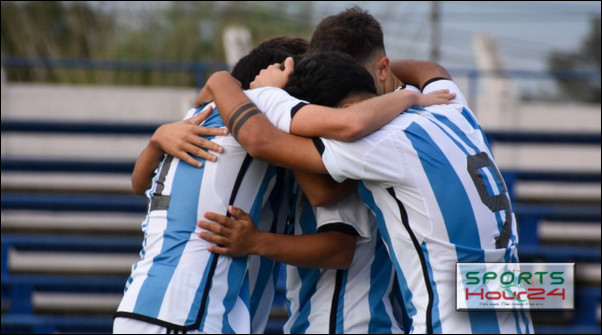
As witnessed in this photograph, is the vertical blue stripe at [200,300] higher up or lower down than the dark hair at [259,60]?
lower down

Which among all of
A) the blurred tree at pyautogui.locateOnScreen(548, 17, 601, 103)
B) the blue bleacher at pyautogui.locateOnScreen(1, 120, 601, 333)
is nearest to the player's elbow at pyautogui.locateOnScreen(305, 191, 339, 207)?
the blue bleacher at pyautogui.locateOnScreen(1, 120, 601, 333)

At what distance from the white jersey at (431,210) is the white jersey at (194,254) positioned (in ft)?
0.99

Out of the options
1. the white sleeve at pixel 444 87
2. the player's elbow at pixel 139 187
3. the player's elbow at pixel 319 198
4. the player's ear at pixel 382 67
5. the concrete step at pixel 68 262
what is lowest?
the concrete step at pixel 68 262

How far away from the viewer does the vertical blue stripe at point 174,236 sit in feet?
8.22

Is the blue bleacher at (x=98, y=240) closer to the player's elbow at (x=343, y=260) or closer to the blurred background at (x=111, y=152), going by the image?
the blurred background at (x=111, y=152)

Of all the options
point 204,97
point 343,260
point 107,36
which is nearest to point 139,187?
point 204,97

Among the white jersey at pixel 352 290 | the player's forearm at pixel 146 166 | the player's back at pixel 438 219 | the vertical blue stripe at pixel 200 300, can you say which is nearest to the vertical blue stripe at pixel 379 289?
the white jersey at pixel 352 290

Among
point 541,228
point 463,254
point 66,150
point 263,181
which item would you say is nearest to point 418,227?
point 463,254

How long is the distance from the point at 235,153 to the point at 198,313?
48cm

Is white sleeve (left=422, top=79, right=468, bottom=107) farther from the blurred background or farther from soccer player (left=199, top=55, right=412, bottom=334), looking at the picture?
the blurred background

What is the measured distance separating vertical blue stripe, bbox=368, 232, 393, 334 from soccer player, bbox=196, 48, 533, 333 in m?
0.42

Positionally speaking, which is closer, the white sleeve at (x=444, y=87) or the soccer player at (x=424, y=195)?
the soccer player at (x=424, y=195)

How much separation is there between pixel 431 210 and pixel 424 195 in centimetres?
5

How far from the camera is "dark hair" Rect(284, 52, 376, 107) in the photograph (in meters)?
2.60
